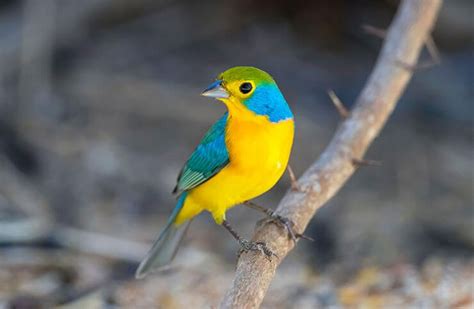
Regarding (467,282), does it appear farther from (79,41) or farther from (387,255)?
(79,41)

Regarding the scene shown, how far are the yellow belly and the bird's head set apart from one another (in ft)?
0.15

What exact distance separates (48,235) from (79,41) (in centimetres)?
273

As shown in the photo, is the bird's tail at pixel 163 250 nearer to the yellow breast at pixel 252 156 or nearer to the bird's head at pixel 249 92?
the yellow breast at pixel 252 156

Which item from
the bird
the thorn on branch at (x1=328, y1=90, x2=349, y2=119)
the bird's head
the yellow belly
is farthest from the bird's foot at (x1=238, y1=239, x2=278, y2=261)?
the thorn on branch at (x1=328, y1=90, x2=349, y2=119)

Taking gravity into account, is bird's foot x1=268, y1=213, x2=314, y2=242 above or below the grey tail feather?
above

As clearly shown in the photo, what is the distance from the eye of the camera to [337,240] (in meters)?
6.09

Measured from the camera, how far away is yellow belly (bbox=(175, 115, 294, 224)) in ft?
12.0

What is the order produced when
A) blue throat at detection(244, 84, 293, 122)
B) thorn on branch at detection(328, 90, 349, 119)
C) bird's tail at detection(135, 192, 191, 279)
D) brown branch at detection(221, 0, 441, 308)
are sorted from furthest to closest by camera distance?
bird's tail at detection(135, 192, 191, 279)
thorn on branch at detection(328, 90, 349, 119)
blue throat at detection(244, 84, 293, 122)
brown branch at detection(221, 0, 441, 308)

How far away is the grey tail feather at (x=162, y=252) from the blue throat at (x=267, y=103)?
3.56ft

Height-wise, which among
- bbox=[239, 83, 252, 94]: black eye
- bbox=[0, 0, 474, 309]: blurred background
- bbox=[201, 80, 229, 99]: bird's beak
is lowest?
bbox=[0, 0, 474, 309]: blurred background

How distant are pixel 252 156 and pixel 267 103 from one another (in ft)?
0.79

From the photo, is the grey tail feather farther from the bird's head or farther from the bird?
the bird's head

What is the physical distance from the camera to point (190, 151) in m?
7.45

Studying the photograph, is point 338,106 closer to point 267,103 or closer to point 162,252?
point 267,103
